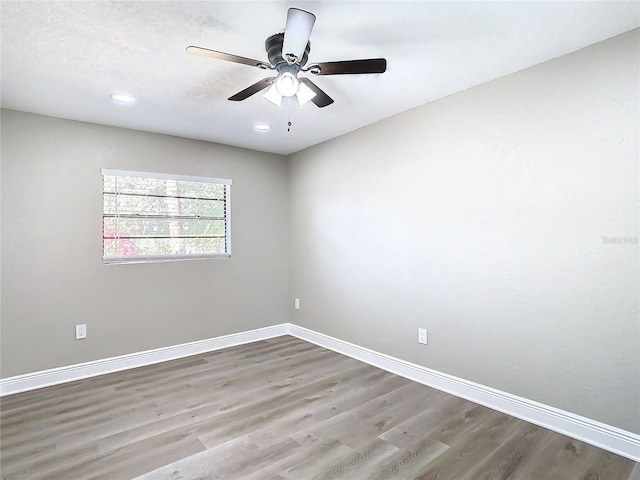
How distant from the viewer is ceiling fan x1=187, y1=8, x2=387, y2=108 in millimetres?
1561

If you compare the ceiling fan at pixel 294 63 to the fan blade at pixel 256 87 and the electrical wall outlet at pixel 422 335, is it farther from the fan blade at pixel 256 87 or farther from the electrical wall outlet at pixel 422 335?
the electrical wall outlet at pixel 422 335

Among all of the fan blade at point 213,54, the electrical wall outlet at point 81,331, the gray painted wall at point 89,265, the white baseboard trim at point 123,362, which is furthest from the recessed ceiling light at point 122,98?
the white baseboard trim at point 123,362

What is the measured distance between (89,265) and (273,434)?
236cm

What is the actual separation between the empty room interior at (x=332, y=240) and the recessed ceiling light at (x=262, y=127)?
2 centimetres

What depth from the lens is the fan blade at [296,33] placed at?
4.79 feet

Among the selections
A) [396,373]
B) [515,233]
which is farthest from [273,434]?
[515,233]

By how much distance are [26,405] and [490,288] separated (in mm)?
3652

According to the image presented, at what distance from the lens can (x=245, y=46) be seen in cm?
205

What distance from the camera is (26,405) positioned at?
8.61 feet

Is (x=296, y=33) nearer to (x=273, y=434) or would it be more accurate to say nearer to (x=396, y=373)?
(x=273, y=434)

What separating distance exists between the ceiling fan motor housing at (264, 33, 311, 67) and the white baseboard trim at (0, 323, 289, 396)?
306cm

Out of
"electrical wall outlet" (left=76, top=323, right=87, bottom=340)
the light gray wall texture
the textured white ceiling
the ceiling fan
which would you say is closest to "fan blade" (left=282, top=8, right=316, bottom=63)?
the ceiling fan

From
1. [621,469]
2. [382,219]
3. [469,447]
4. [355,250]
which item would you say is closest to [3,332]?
[355,250]

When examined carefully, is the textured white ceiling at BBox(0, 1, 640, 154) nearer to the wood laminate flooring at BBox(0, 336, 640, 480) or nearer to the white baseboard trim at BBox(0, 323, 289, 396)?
the white baseboard trim at BBox(0, 323, 289, 396)
